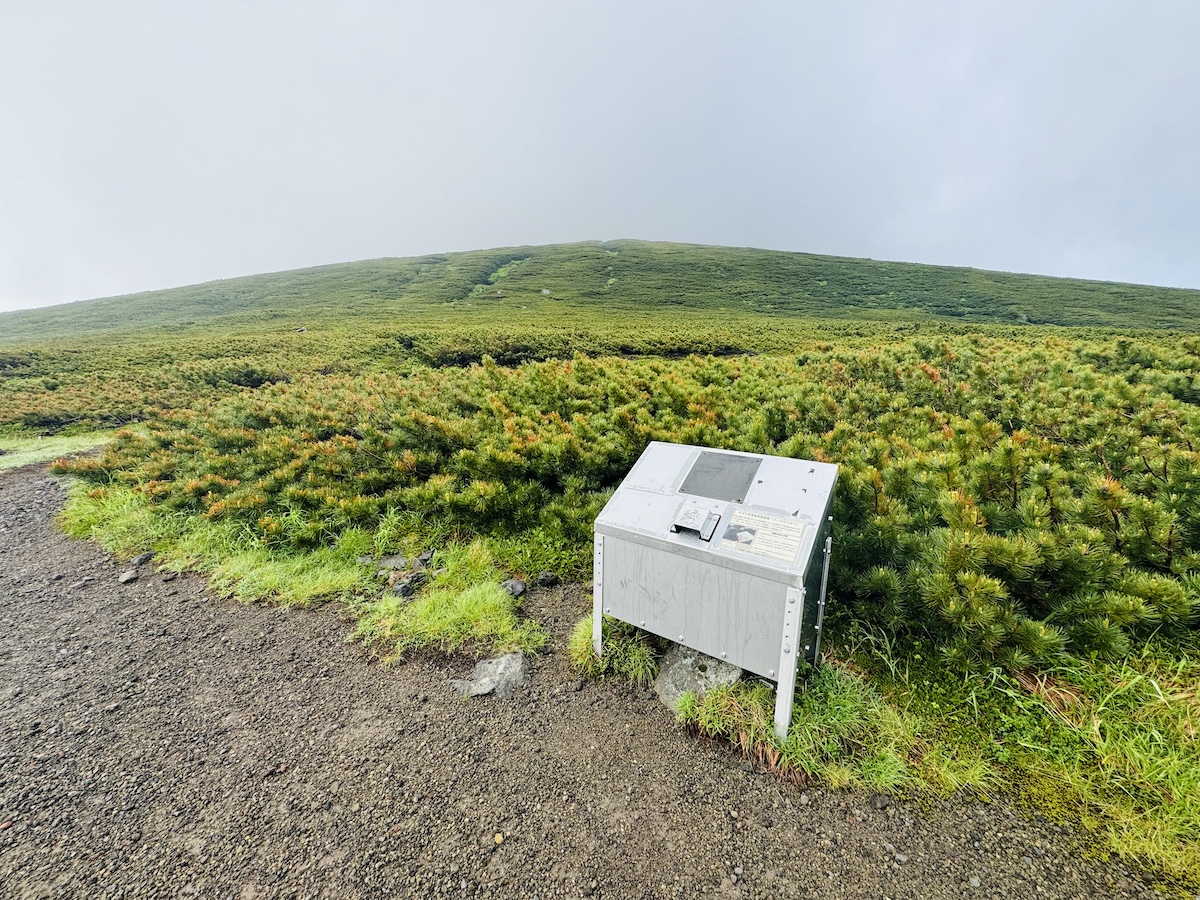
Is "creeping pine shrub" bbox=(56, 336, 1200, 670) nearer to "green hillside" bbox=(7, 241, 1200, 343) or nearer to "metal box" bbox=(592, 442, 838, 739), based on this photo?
"metal box" bbox=(592, 442, 838, 739)

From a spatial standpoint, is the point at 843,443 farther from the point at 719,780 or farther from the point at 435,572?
the point at 435,572

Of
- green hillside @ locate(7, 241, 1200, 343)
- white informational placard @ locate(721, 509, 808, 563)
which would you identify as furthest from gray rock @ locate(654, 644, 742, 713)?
green hillside @ locate(7, 241, 1200, 343)

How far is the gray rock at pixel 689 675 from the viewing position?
11.5 ft

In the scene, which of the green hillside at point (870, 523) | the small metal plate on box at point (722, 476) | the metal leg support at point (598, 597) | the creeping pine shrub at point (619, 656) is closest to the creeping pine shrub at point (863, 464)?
the green hillside at point (870, 523)

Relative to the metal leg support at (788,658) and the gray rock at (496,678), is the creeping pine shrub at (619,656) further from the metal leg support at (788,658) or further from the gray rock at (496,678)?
the metal leg support at (788,658)

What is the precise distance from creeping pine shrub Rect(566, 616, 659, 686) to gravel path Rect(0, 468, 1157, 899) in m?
0.13

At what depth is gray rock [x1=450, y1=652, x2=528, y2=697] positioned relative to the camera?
12.3 ft

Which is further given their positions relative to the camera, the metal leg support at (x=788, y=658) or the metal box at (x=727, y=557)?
the metal box at (x=727, y=557)

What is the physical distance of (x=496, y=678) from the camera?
384 cm

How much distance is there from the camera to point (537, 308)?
45.1 m

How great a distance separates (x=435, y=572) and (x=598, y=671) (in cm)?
230

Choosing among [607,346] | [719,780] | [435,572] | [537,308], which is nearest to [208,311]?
[537,308]

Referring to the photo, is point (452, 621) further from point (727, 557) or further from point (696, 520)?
point (727, 557)

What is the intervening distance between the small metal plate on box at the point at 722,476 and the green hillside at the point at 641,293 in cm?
4215
